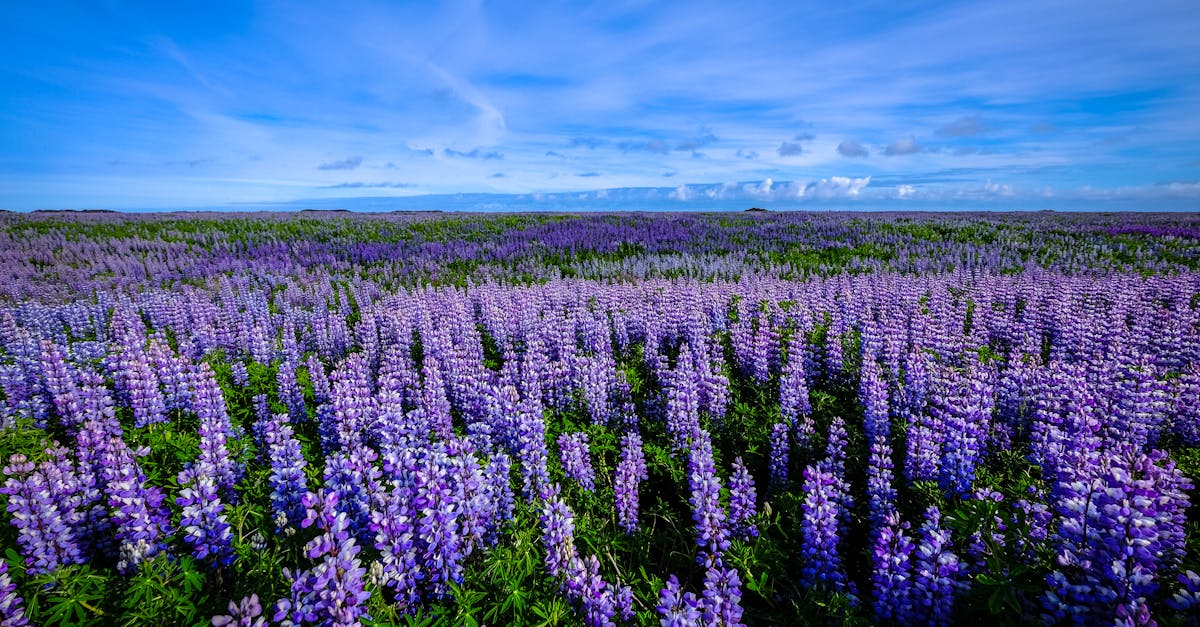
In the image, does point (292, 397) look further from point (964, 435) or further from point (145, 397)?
point (964, 435)

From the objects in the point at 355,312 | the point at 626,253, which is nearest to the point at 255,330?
the point at 355,312

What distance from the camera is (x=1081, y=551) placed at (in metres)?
3.02

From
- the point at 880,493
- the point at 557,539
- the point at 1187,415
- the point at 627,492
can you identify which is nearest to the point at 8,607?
the point at 557,539

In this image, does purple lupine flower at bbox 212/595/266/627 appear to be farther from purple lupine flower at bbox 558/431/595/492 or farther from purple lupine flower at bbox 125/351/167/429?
purple lupine flower at bbox 125/351/167/429

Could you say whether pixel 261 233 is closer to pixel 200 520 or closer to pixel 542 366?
pixel 542 366

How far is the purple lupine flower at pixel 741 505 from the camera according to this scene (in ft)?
13.4

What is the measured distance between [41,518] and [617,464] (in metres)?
4.22

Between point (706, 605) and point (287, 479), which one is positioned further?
point (287, 479)

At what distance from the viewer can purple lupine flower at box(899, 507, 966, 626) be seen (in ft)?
10.3

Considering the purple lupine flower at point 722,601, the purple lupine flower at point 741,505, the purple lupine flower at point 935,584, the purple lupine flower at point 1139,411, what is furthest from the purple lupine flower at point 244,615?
the purple lupine flower at point 1139,411

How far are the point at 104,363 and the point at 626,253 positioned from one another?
18758 mm

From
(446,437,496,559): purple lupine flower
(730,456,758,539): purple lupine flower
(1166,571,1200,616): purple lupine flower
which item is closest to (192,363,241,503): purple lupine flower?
(446,437,496,559): purple lupine flower

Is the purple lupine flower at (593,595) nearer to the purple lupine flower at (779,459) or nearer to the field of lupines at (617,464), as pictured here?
the field of lupines at (617,464)

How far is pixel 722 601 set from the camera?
9.60 ft
